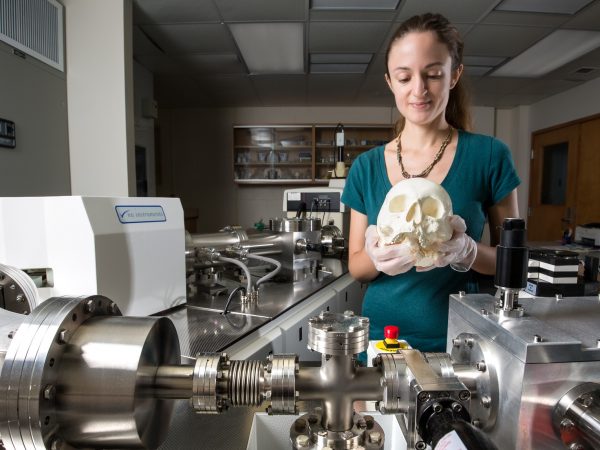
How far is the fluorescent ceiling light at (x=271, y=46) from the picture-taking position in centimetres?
285

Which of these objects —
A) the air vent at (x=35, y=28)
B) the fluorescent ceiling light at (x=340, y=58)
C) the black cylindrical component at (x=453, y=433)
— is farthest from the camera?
the fluorescent ceiling light at (x=340, y=58)

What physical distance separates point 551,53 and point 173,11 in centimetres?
315

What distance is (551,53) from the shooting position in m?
3.35

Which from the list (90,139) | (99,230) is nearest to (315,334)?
(99,230)

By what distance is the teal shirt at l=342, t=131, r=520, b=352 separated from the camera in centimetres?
88

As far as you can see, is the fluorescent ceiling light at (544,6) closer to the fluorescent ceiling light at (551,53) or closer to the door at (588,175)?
the fluorescent ceiling light at (551,53)

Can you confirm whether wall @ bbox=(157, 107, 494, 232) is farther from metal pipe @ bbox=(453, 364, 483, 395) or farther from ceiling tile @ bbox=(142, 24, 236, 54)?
metal pipe @ bbox=(453, 364, 483, 395)

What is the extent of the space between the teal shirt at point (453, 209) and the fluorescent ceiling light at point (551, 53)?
283 cm

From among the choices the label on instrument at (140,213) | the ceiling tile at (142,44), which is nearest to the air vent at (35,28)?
the ceiling tile at (142,44)

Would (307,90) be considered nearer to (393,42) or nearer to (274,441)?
(393,42)

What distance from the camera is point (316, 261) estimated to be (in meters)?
1.83

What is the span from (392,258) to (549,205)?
5.08 meters

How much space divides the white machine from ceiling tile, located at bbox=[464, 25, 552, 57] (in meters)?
2.98

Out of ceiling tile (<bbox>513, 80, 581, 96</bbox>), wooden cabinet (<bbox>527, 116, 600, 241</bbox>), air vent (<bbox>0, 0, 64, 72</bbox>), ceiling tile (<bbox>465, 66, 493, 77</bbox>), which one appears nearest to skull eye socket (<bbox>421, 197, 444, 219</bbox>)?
air vent (<bbox>0, 0, 64, 72</bbox>)
